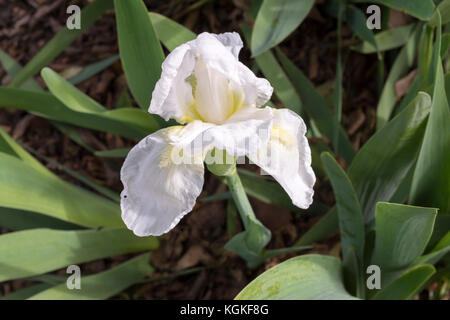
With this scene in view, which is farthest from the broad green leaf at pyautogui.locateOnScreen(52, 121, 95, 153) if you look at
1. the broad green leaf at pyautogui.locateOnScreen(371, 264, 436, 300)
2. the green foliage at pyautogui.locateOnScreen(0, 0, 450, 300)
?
the broad green leaf at pyautogui.locateOnScreen(371, 264, 436, 300)

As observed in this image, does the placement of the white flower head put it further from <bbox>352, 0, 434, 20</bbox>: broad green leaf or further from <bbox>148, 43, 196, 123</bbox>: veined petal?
<bbox>352, 0, 434, 20</bbox>: broad green leaf

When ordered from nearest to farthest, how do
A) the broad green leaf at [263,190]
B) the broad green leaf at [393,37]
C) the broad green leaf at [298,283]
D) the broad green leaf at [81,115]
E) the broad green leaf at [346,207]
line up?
the broad green leaf at [298,283] → the broad green leaf at [346,207] → the broad green leaf at [81,115] → the broad green leaf at [263,190] → the broad green leaf at [393,37]

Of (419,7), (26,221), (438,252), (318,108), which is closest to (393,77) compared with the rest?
(318,108)

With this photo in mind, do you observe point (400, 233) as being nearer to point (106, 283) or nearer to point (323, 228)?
point (323, 228)

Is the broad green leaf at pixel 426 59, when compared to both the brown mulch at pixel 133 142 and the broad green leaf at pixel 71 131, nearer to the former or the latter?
the brown mulch at pixel 133 142

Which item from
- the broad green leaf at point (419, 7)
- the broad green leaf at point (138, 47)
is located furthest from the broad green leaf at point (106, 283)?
the broad green leaf at point (419, 7)

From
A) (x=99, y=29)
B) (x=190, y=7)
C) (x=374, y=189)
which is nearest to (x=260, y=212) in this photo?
(x=374, y=189)

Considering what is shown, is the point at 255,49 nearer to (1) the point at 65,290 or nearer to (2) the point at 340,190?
(2) the point at 340,190

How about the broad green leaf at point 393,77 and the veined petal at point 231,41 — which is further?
the broad green leaf at point 393,77

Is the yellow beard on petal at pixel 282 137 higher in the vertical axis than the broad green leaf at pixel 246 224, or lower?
higher
